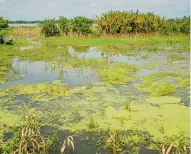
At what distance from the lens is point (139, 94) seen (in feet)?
26.5

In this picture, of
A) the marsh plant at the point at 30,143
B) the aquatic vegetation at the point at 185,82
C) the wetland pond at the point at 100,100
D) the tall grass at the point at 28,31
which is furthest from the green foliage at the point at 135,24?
the marsh plant at the point at 30,143

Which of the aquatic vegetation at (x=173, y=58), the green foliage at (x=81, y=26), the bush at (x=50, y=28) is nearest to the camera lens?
the aquatic vegetation at (x=173, y=58)

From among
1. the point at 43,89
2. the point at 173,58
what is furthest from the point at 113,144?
the point at 173,58

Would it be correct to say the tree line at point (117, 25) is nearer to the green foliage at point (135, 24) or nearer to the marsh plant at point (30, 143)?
the green foliage at point (135, 24)

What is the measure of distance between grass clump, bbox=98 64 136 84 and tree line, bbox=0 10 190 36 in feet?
47.6

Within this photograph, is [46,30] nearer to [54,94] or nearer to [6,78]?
[6,78]

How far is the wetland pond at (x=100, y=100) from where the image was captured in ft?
18.2

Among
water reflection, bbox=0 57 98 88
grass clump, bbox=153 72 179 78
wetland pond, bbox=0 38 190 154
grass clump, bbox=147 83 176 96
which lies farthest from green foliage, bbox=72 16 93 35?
grass clump, bbox=147 83 176 96

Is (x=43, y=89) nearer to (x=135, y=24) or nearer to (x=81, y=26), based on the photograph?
(x=81, y=26)

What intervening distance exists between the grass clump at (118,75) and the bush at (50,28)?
1506 centimetres

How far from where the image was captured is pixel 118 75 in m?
10.1

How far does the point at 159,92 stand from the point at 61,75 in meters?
3.88

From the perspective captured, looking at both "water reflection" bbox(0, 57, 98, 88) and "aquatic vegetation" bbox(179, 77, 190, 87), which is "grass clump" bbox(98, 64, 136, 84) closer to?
"water reflection" bbox(0, 57, 98, 88)

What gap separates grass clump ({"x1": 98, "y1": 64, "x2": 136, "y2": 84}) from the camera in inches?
377
